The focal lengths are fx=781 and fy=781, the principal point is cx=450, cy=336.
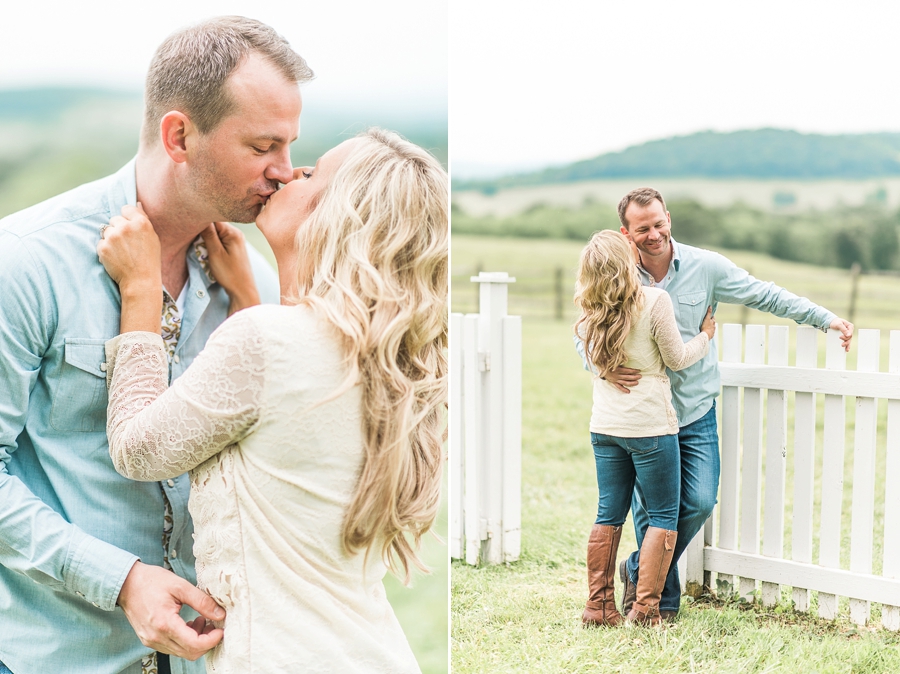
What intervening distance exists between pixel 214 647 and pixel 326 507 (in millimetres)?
274

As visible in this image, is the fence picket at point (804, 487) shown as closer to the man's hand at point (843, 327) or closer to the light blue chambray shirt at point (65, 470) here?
the man's hand at point (843, 327)

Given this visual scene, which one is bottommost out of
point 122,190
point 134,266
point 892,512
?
point 892,512

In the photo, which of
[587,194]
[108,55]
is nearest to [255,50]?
[108,55]

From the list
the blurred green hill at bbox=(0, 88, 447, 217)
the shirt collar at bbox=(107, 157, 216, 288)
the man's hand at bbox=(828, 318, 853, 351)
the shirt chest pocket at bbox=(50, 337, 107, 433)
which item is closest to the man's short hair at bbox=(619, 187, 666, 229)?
the man's hand at bbox=(828, 318, 853, 351)

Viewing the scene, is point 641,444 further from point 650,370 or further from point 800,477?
point 800,477

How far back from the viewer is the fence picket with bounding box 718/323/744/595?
231 centimetres

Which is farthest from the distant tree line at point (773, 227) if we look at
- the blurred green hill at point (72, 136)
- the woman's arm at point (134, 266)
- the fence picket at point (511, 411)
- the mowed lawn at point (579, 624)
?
the woman's arm at point (134, 266)

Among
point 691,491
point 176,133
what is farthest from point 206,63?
point 691,491

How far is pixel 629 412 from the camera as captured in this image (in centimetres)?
204

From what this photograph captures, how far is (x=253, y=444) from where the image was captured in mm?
1056

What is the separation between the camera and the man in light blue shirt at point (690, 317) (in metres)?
1.97

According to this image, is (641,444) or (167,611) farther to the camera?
(641,444)

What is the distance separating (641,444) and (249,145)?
4.17ft

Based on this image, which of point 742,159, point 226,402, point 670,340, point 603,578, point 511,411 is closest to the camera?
point 226,402
